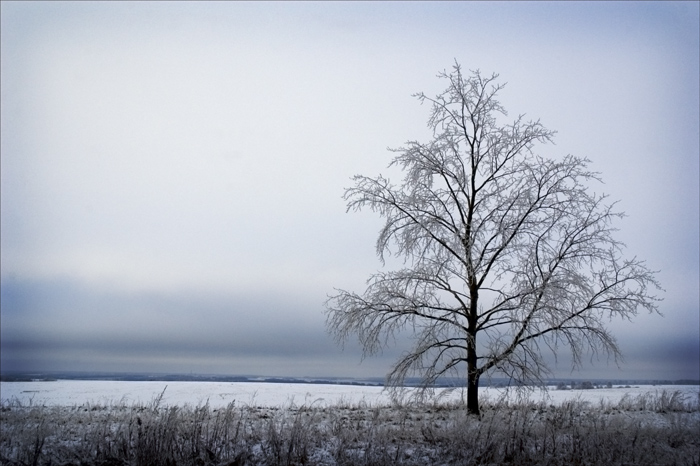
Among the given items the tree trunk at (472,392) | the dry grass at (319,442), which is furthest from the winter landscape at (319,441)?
the tree trunk at (472,392)

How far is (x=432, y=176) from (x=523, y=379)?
5935mm

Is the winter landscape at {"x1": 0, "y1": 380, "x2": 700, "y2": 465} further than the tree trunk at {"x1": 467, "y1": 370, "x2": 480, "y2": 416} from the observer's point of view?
No

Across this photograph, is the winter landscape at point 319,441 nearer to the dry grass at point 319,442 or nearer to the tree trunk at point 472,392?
the dry grass at point 319,442

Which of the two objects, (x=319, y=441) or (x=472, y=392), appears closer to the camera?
(x=319, y=441)

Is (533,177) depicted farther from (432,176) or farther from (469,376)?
(469,376)

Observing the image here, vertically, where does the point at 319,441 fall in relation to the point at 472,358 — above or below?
below

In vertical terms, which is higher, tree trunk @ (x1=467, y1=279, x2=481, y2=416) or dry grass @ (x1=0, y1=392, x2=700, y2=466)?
tree trunk @ (x1=467, y1=279, x2=481, y2=416)

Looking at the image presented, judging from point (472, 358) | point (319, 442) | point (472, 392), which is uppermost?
point (472, 358)

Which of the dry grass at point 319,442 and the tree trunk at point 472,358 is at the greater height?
the tree trunk at point 472,358

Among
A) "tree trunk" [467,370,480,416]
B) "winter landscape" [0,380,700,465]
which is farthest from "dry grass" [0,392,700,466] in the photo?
"tree trunk" [467,370,480,416]

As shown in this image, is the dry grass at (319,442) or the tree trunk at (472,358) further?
the tree trunk at (472,358)

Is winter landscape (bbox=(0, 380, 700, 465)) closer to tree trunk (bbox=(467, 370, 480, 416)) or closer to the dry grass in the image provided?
the dry grass

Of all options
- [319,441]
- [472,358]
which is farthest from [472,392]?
[319,441]

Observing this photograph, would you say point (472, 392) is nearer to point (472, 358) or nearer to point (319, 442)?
point (472, 358)
